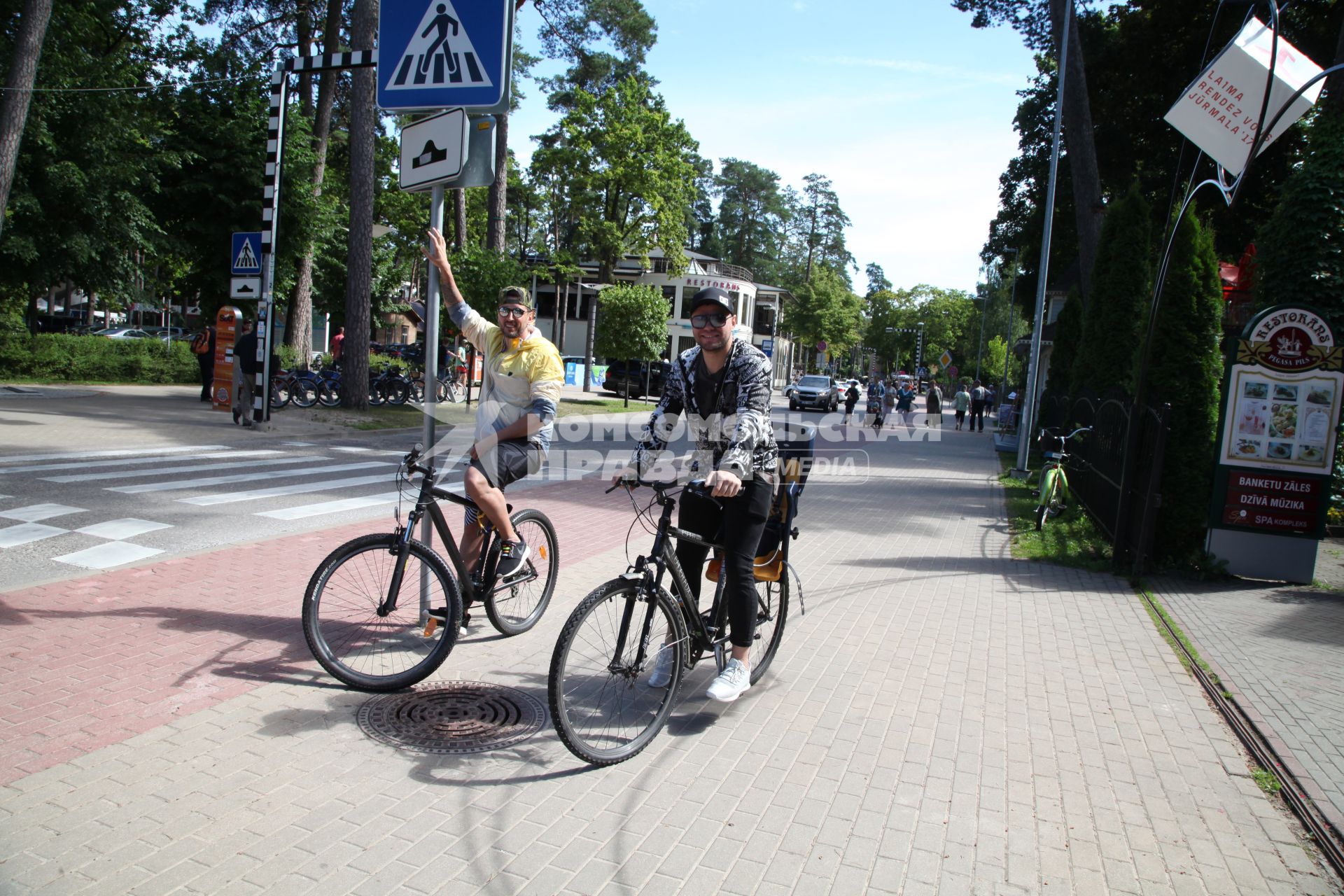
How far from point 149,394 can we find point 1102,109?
23577mm

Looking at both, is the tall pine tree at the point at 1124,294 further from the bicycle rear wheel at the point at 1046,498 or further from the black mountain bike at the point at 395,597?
the black mountain bike at the point at 395,597

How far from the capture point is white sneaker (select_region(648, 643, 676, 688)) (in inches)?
152

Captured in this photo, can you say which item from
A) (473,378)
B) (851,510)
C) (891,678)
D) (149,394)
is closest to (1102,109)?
(851,510)

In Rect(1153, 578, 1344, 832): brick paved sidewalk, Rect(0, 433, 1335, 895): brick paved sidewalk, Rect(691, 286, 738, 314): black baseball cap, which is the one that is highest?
Rect(691, 286, 738, 314): black baseball cap

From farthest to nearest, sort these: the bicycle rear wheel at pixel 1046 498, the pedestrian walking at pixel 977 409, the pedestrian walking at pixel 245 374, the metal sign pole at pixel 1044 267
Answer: the pedestrian walking at pixel 977 409, the metal sign pole at pixel 1044 267, the pedestrian walking at pixel 245 374, the bicycle rear wheel at pixel 1046 498

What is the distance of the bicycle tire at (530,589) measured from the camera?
5.05 m

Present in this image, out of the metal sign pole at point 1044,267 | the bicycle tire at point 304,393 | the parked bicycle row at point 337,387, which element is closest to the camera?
the metal sign pole at point 1044,267

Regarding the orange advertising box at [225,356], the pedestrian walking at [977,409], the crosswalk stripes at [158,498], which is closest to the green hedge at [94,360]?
the orange advertising box at [225,356]

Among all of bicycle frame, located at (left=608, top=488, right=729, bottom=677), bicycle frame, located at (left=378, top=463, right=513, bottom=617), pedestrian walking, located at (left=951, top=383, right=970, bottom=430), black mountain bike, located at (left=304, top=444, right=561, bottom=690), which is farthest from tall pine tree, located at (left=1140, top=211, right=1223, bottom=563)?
pedestrian walking, located at (left=951, top=383, right=970, bottom=430)

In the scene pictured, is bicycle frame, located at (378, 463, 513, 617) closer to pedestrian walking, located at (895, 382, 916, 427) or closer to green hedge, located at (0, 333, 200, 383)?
green hedge, located at (0, 333, 200, 383)

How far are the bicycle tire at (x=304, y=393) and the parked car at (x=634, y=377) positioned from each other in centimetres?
1633

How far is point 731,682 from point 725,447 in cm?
109

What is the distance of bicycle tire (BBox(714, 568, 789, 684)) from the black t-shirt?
42.5 inches

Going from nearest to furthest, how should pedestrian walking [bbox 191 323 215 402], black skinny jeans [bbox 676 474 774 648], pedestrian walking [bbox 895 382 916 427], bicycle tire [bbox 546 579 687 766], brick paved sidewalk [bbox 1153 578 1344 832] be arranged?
1. bicycle tire [bbox 546 579 687 766]
2. black skinny jeans [bbox 676 474 774 648]
3. brick paved sidewalk [bbox 1153 578 1344 832]
4. pedestrian walking [bbox 191 323 215 402]
5. pedestrian walking [bbox 895 382 916 427]
